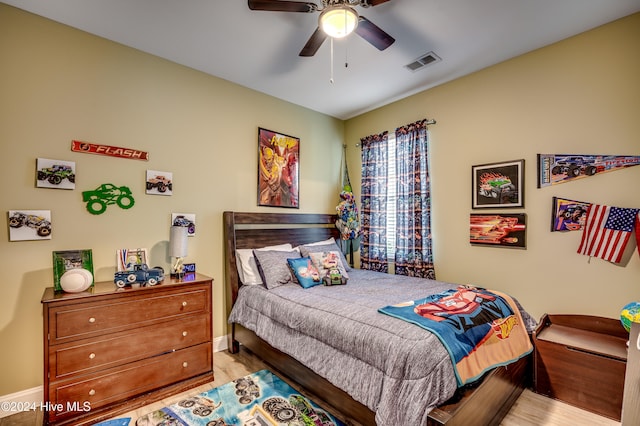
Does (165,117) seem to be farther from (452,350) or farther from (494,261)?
(494,261)

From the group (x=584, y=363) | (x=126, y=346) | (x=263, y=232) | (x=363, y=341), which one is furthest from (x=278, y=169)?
(x=584, y=363)

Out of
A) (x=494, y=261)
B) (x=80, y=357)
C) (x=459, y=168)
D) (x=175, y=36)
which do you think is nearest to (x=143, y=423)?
(x=80, y=357)

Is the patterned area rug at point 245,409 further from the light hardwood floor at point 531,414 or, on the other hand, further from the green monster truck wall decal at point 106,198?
the green monster truck wall decal at point 106,198

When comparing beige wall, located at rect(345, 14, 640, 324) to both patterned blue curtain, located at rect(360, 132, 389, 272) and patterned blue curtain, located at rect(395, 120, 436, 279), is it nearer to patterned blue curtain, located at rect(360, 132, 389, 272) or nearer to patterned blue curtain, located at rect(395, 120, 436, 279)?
patterned blue curtain, located at rect(395, 120, 436, 279)

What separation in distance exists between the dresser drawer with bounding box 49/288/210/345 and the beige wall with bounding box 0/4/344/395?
510 millimetres

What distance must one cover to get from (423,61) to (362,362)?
2668 millimetres

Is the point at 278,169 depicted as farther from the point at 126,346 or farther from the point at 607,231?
the point at 607,231

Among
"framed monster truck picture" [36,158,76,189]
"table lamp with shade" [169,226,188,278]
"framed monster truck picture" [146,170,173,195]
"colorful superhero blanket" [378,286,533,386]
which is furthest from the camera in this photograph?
"framed monster truck picture" [146,170,173,195]

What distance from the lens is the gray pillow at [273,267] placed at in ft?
9.45

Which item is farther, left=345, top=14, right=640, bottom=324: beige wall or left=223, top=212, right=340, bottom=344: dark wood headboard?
left=223, top=212, right=340, bottom=344: dark wood headboard

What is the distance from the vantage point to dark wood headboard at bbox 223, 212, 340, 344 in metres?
3.13

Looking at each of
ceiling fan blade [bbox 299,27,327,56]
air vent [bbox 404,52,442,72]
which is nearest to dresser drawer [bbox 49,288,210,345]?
ceiling fan blade [bbox 299,27,327,56]

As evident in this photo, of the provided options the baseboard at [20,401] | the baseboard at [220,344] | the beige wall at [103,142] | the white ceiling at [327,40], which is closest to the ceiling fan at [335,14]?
the white ceiling at [327,40]

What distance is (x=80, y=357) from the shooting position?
199cm
